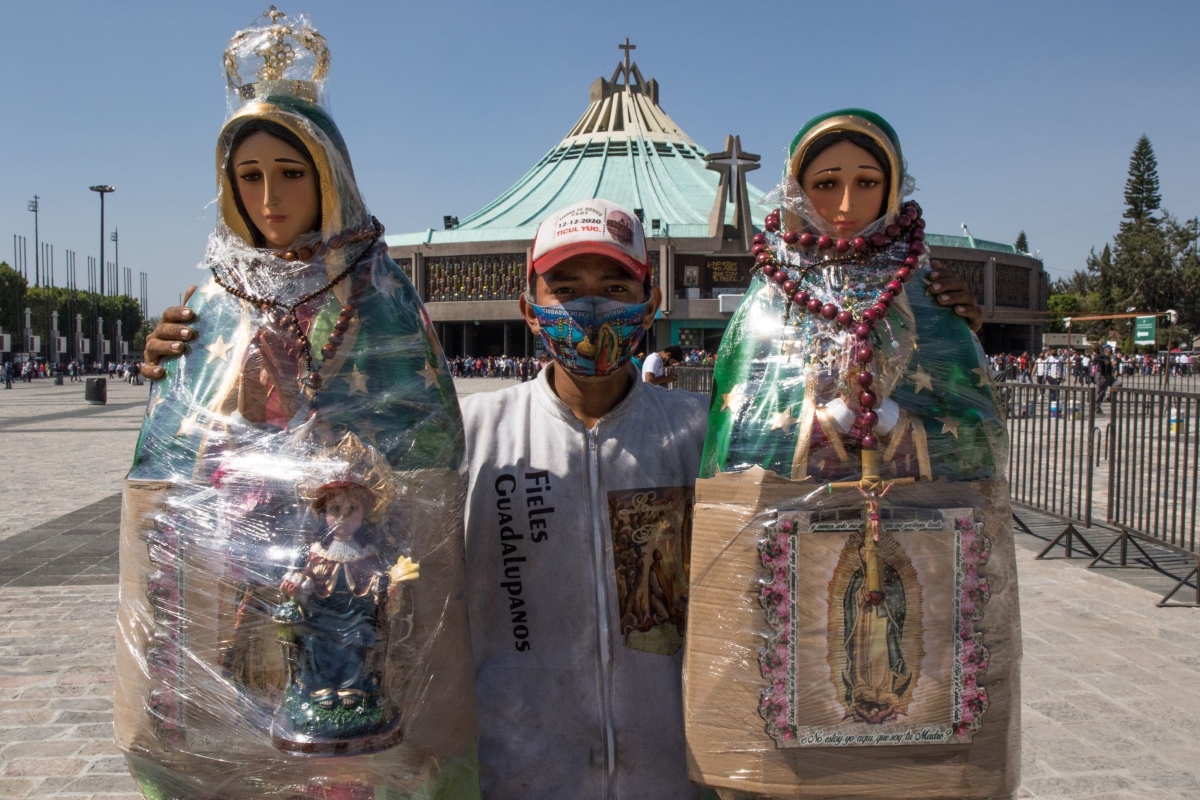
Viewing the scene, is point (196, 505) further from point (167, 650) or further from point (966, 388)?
point (966, 388)

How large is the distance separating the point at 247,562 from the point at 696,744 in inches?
48.4

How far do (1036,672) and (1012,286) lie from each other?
49.3 metres

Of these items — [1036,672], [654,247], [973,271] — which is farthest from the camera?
[973,271]

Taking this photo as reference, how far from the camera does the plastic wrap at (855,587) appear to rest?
2.34 meters

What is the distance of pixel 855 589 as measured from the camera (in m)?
2.36

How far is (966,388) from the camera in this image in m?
2.46

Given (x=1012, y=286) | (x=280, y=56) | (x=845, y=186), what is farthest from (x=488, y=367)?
(x=845, y=186)

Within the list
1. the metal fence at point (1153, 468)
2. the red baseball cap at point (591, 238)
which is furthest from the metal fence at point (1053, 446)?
the red baseball cap at point (591, 238)

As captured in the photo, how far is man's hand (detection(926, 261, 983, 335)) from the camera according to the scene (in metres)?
2.49

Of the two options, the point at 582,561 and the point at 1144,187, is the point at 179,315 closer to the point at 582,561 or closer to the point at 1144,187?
the point at 582,561

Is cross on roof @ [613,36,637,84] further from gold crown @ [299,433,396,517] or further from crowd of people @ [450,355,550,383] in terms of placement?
gold crown @ [299,433,396,517]

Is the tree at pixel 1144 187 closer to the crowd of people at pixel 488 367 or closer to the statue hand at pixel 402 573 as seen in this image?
the crowd of people at pixel 488 367

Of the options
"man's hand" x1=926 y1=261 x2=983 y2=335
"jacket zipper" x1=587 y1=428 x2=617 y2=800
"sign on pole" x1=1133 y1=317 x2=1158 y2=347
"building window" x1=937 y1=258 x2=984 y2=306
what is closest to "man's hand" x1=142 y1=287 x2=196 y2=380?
"jacket zipper" x1=587 y1=428 x2=617 y2=800

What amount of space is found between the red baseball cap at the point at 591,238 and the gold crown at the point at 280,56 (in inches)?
31.6
